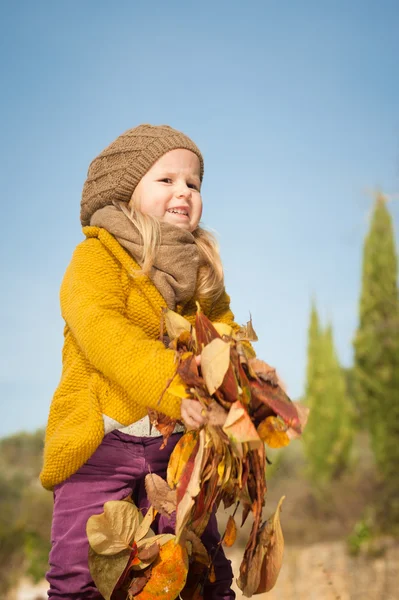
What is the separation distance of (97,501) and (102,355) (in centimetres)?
47

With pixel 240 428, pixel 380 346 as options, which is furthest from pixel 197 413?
pixel 380 346

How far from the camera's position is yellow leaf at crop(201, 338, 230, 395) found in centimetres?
143

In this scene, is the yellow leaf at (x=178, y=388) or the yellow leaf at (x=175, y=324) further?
the yellow leaf at (x=175, y=324)

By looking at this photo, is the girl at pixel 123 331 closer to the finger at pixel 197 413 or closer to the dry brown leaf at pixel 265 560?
the finger at pixel 197 413

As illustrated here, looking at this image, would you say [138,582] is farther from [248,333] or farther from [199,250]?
[199,250]

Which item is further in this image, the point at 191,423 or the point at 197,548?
the point at 197,548

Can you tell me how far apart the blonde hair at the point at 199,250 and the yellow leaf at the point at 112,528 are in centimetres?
68

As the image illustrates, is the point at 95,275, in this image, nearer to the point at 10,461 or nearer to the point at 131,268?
the point at 131,268

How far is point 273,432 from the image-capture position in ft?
4.85

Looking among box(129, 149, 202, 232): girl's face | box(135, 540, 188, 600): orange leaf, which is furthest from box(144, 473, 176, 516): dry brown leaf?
box(129, 149, 202, 232): girl's face

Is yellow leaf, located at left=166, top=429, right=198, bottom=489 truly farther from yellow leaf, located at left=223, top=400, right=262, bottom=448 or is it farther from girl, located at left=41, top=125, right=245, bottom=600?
yellow leaf, located at left=223, top=400, right=262, bottom=448

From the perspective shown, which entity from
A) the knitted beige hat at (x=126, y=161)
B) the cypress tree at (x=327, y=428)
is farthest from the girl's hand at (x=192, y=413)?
the cypress tree at (x=327, y=428)

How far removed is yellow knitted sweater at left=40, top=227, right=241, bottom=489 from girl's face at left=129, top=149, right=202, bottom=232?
19 centimetres

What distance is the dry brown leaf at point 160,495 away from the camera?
5.59 feet
